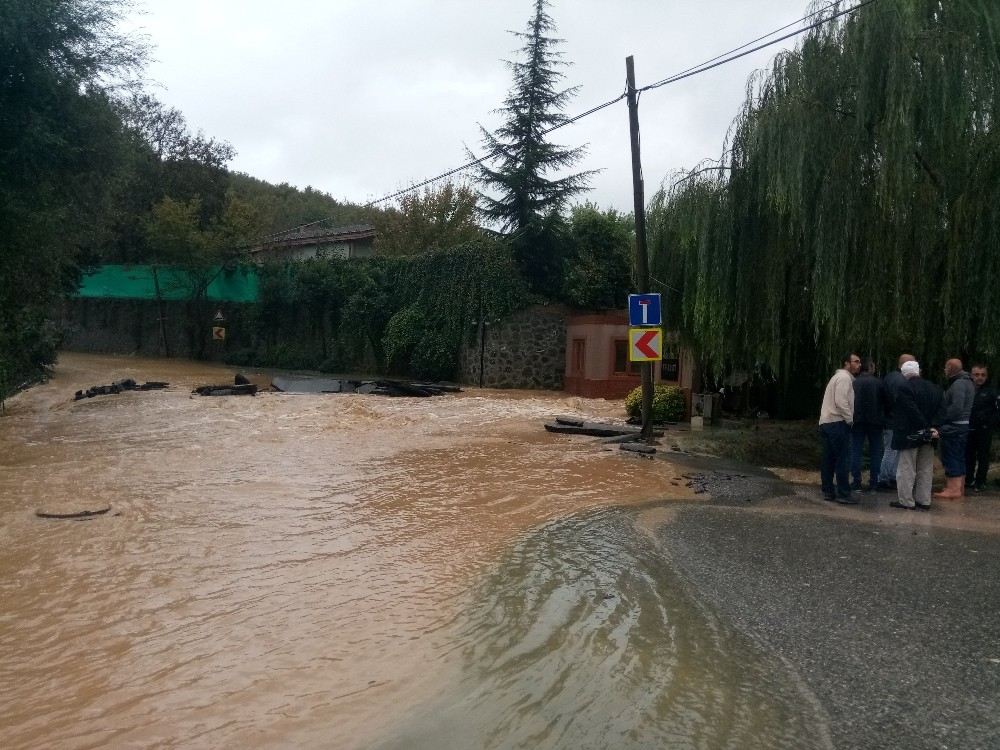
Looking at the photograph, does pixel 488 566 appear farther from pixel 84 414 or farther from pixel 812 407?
pixel 84 414

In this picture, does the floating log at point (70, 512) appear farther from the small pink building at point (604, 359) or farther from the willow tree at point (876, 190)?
the small pink building at point (604, 359)

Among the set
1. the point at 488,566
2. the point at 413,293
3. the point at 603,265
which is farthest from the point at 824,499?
the point at 413,293

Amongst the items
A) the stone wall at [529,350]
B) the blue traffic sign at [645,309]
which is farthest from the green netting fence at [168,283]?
the blue traffic sign at [645,309]

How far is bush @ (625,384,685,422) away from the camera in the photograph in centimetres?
1689

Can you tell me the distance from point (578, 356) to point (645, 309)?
39.7 ft

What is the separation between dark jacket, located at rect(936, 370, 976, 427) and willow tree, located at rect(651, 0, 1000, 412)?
3.17 feet

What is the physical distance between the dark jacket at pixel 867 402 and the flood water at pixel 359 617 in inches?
92.1

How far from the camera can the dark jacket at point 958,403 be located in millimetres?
9445

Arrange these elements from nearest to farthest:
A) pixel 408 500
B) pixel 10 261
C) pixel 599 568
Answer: pixel 599 568, pixel 408 500, pixel 10 261

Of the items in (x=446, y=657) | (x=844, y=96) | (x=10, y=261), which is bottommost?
(x=446, y=657)

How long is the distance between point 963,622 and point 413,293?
88.9 feet

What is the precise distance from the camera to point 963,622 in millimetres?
5199

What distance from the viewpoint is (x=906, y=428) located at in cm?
909

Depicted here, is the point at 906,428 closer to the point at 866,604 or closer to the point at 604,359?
the point at 866,604
